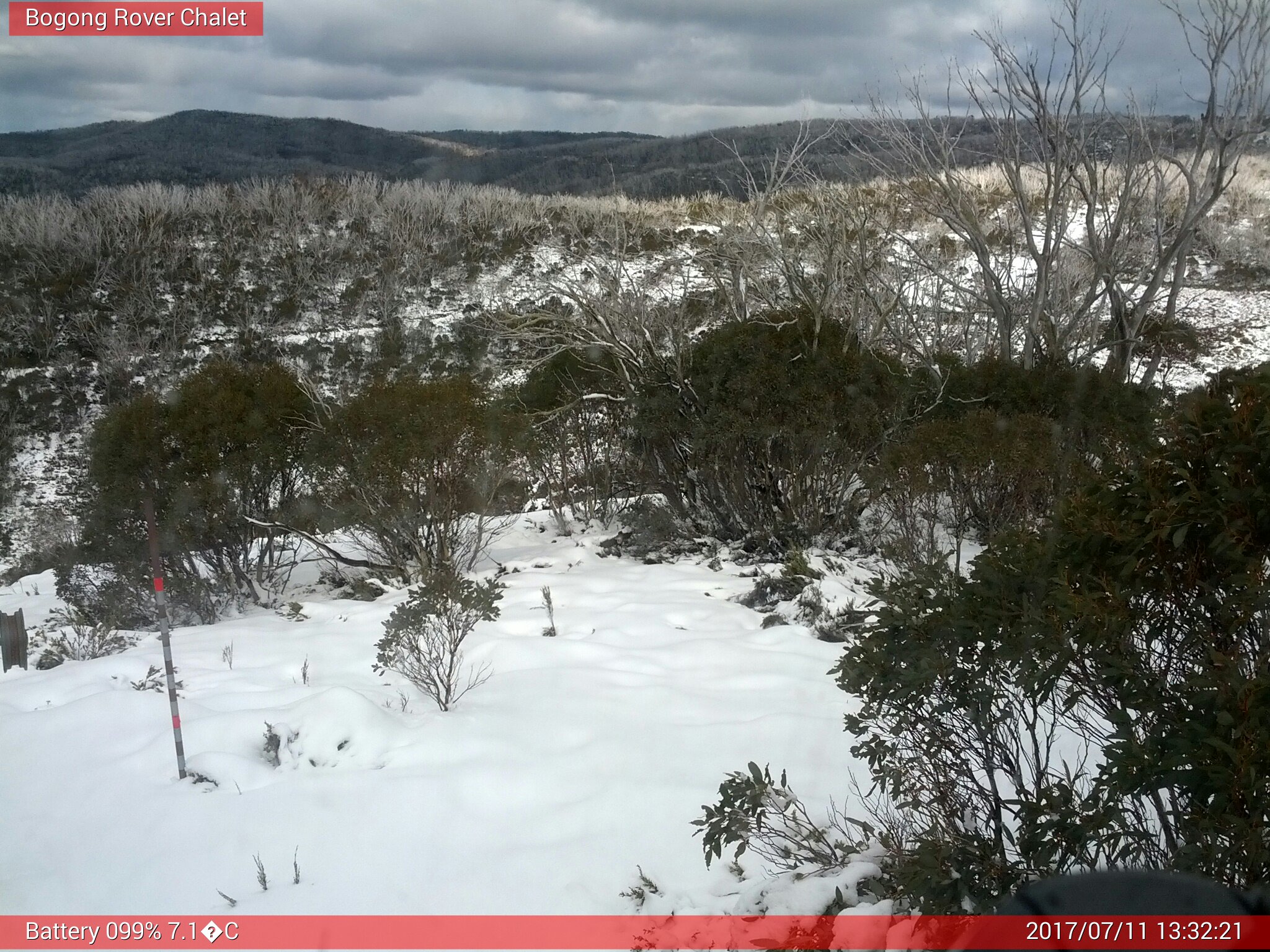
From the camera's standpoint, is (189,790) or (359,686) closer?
(189,790)

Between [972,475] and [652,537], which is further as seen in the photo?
[652,537]

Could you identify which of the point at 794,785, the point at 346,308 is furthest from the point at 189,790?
the point at 346,308

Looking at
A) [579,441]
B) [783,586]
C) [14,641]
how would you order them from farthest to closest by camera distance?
[579,441]
[783,586]
[14,641]

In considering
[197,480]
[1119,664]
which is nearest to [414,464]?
[197,480]

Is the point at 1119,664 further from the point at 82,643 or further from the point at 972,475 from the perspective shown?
the point at 82,643

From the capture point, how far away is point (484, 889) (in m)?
3.07

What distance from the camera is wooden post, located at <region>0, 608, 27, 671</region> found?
5.98 m

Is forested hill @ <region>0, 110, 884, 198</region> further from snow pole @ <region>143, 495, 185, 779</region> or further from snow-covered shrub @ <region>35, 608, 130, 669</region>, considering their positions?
snow pole @ <region>143, 495, 185, 779</region>

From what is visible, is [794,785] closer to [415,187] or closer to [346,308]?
[346,308]

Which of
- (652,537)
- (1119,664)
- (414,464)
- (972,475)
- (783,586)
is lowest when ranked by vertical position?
(652,537)

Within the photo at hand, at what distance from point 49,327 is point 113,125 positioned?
5065cm

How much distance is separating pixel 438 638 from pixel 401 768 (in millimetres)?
1099

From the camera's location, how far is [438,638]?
4.90 metres

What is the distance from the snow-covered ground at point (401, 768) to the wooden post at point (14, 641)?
86mm
